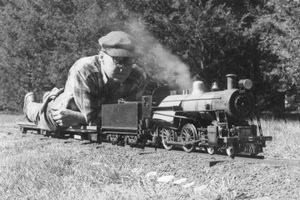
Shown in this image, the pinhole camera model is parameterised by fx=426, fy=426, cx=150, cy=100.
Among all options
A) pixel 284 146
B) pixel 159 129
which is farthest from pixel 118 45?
pixel 284 146

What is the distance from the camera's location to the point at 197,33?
18141 mm

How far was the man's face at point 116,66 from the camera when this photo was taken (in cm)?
677

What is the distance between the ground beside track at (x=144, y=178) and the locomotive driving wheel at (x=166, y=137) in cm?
75

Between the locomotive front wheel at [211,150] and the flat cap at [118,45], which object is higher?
the flat cap at [118,45]

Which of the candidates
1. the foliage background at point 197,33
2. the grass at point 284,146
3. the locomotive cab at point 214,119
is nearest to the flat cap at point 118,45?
the locomotive cab at point 214,119

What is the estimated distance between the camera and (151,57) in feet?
57.4

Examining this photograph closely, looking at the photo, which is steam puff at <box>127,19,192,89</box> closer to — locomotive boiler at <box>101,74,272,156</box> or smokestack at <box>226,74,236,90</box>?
locomotive boiler at <box>101,74,272,156</box>

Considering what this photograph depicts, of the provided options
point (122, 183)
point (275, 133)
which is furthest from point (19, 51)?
point (122, 183)

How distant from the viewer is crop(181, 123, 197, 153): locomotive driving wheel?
725cm

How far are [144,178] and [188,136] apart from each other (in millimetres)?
2454

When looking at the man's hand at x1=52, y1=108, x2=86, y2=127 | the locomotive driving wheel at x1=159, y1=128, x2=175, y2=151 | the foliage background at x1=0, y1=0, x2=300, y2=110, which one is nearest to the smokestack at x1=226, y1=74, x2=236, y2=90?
the locomotive driving wheel at x1=159, y1=128, x2=175, y2=151

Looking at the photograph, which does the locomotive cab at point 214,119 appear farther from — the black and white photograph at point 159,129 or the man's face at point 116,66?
the man's face at point 116,66

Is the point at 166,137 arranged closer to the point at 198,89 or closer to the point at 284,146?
the point at 198,89

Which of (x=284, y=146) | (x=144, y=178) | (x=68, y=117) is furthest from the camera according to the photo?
(x=284, y=146)
